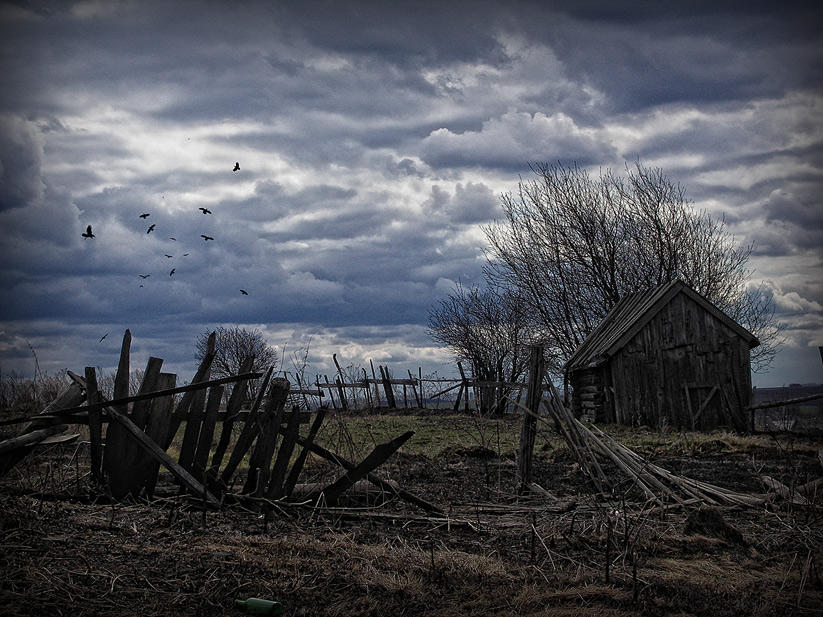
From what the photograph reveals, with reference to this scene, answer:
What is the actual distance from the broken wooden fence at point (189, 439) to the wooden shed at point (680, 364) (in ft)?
46.2

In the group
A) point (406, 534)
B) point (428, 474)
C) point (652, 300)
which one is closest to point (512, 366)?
point (652, 300)

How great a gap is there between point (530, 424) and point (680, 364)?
505 inches

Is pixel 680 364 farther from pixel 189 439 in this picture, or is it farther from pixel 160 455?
pixel 160 455

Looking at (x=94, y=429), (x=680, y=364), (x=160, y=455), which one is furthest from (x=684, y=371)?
(x=94, y=429)

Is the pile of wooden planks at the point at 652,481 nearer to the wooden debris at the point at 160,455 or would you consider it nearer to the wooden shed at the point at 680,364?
the wooden debris at the point at 160,455

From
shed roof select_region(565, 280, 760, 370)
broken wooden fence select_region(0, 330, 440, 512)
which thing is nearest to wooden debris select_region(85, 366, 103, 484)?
broken wooden fence select_region(0, 330, 440, 512)

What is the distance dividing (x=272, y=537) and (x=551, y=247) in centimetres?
2278

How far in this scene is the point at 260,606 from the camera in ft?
12.0

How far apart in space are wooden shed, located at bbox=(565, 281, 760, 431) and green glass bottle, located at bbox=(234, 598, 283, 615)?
16.2 m

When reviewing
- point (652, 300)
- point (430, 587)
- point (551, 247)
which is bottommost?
point (430, 587)

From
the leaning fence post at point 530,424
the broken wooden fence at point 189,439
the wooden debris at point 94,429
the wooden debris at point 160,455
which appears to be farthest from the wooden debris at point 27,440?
the leaning fence post at point 530,424

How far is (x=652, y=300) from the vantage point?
18.9 meters

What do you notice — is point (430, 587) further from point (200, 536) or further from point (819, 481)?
point (819, 481)

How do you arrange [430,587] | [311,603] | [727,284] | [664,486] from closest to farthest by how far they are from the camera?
[311,603] → [430,587] → [664,486] → [727,284]
